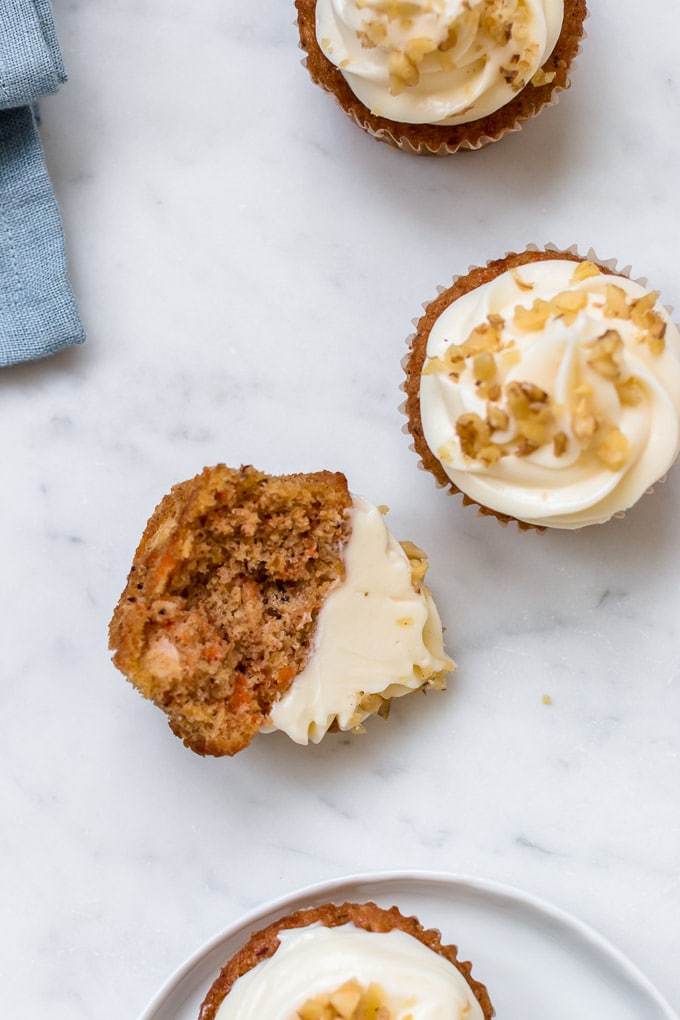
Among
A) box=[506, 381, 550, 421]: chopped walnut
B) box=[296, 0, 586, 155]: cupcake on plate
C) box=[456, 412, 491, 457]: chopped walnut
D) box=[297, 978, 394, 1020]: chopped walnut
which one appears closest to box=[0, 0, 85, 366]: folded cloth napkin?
box=[296, 0, 586, 155]: cupcake on plate

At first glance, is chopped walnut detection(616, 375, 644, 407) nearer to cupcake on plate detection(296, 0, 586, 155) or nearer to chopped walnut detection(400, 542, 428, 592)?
chopped walnut detection(400, 542, 428, 592)

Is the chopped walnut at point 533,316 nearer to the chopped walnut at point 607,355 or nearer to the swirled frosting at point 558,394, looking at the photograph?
the swirled frosting at point 558,394

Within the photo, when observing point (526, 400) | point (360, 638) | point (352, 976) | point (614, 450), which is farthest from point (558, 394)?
point (352, 976)

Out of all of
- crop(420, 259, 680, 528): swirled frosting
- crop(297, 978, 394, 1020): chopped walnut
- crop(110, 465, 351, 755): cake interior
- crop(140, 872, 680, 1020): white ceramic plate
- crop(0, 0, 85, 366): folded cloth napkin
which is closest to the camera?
crop(297, 978, 394, 1020): chopped walnut

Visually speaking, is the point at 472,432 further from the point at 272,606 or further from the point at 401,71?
the point at 401,71

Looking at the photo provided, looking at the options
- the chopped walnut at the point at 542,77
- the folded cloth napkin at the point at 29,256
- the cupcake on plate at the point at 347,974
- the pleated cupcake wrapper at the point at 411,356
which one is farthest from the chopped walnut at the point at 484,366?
the cupcake on plate at the point at 347,974

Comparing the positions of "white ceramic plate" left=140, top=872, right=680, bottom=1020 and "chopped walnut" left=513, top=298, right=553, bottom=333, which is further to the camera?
"white ceramic plate" left=140, top=872, right=680, bottom=1020

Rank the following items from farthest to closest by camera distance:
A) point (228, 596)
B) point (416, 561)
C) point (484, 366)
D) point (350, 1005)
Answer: point (416, 561) → point (228, 596) → point (484, 366) → point (350, 1005)

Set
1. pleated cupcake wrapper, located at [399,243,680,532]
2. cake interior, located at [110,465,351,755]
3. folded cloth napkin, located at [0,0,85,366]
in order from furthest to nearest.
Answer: folded cloth napkin, located at [0,0,85,366], pleated cupcake wrapper, located at [399,243,680,532], cake interior, located at [110,465,351,755]
